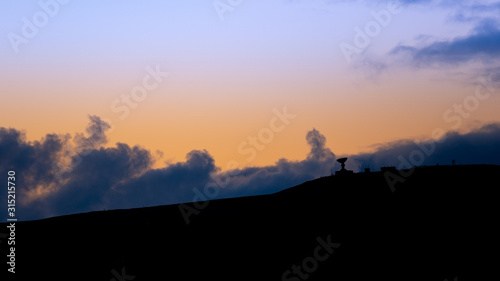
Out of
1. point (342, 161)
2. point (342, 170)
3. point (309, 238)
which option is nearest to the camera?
point (309, 238)

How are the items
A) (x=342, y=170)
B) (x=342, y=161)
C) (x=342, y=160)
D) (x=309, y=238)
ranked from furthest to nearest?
(x=342, y=161), (x=342, y=160), (x=342, y=170), (x=309, y=238)

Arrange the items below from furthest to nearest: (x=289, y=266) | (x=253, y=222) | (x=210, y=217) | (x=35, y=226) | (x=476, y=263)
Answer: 1. (x=35, y=226)
2. (x=210, y=217)
3. (x=253, y=222)
4. (x=289, y=266)
5. (x=476, y=263)

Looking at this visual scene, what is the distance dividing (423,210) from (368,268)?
12.7 meters

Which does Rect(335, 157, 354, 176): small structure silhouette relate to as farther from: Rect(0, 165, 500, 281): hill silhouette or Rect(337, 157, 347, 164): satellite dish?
Rect(0, 165, 500, 281): hill silhouette

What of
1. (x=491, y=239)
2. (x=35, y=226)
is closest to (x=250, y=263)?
(x=491, y=239)

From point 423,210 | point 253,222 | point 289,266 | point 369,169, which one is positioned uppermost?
point 369,169

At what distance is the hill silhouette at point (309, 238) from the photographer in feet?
145

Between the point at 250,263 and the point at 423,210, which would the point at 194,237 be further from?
the point at 423,210

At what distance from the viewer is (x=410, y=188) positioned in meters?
60.2

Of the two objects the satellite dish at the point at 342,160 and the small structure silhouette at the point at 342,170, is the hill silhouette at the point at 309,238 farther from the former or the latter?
the satellite dish at the point at 342,160

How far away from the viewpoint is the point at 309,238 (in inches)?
1987

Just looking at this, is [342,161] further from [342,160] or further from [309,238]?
[309,238]

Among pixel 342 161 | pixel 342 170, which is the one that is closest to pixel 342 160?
pixel 342 161

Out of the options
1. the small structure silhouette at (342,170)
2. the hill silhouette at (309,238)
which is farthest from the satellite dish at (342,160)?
the hill silhouette at (309,238)
